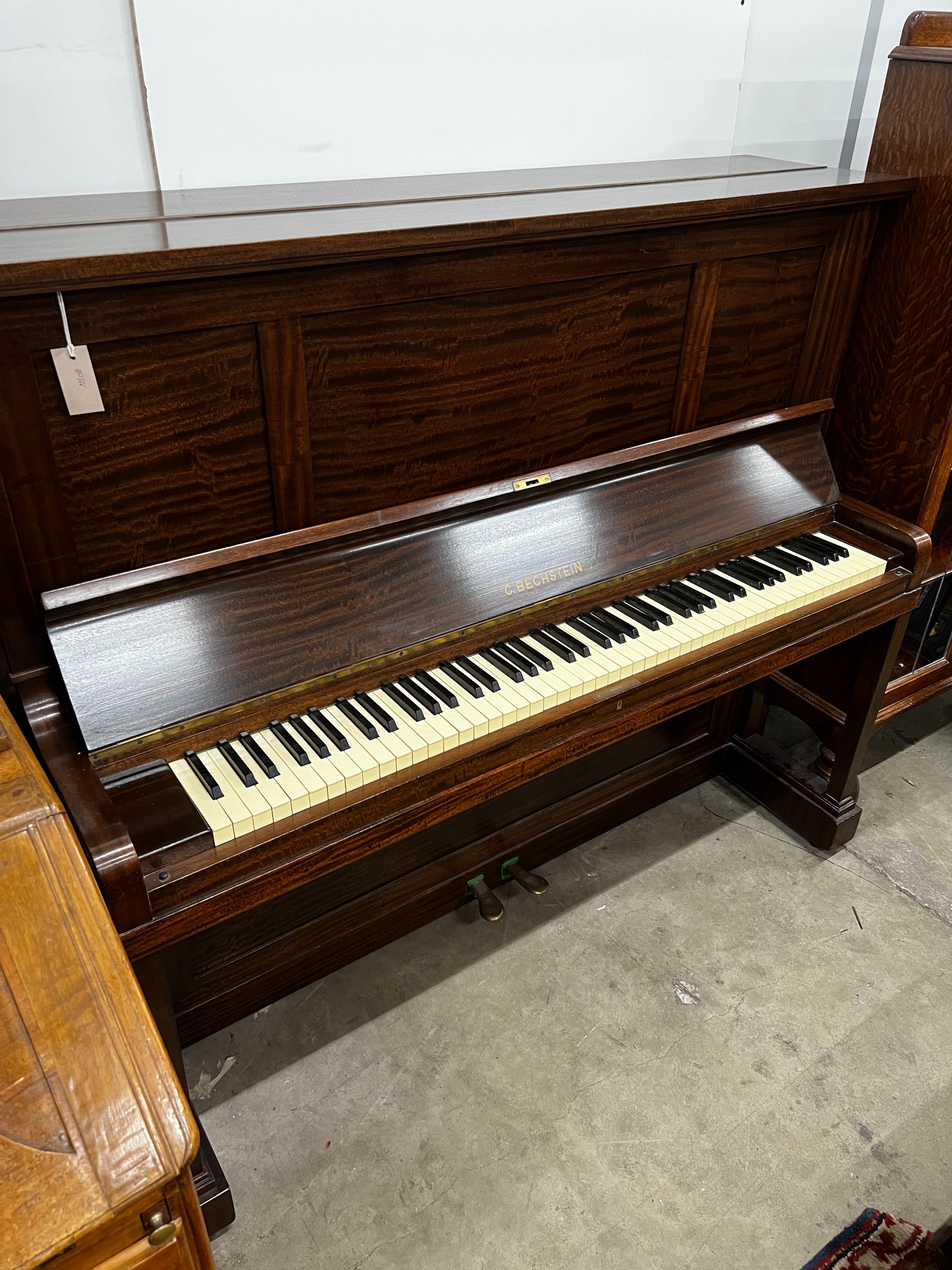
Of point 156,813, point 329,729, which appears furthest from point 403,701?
point 156,813

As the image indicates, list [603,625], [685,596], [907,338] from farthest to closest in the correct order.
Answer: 1. [907,338]
2. [685,596]
3. [603,625]

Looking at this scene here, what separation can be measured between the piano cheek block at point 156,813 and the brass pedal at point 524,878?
1.11 m

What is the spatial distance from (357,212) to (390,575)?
2.11ft

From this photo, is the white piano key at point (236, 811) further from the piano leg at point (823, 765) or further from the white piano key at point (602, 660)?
the piano leg at point (823, 765)

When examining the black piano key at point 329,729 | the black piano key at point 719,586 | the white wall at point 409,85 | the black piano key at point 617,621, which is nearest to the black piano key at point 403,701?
the black piano key at point 329,729

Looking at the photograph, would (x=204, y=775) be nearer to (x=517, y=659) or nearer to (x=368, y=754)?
(x=368, y=754)

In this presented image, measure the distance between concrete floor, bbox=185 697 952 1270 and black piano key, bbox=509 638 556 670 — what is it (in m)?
0.89

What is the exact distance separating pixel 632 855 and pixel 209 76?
81.4 inches

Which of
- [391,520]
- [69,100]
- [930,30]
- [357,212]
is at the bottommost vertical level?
[391,520]

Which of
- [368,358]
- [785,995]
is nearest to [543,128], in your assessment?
[368,358]

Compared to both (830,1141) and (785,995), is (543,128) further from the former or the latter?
(830,1141)

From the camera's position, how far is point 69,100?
1.61 m

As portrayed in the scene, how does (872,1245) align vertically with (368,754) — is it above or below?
below

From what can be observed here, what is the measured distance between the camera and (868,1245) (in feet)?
5.43
